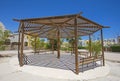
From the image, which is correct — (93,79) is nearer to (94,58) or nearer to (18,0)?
(94,58)

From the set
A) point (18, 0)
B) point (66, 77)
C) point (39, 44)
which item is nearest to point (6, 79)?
point (66, 77)

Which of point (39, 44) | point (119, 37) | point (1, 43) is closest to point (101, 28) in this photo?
point (1, 43)

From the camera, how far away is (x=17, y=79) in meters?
5.80

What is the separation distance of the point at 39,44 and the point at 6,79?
18.4 m

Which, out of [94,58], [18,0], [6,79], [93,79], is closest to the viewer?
[6,79]

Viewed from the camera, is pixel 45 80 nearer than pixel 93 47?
Yes

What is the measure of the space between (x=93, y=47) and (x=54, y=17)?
31.7ft

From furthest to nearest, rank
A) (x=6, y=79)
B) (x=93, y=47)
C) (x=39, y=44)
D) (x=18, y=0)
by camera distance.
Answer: (x=39, y=44) < (x=93, y=47) < (x=18, y=0) < (x=6, y=79)

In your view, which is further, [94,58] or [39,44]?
[39,44]

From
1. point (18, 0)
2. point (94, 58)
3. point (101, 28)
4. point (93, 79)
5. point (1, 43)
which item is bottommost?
point (93, 79)

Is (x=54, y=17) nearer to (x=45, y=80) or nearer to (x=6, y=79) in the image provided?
(x=45, y=80)

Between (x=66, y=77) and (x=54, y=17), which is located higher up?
(x=54, y=17)

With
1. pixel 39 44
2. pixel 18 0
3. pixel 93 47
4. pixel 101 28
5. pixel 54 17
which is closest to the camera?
pixel 54 17

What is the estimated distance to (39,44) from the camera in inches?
948
